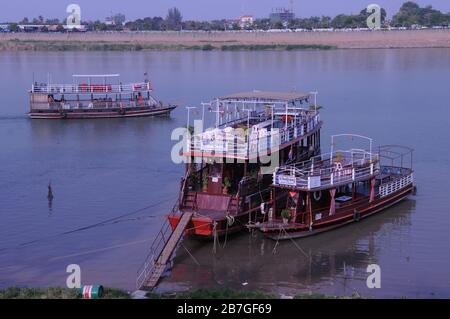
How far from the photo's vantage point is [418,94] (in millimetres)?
50625

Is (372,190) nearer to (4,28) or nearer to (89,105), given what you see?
(89,105)

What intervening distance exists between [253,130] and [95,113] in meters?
22.1

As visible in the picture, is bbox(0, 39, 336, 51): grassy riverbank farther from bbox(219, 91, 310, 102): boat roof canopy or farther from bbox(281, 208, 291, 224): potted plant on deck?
bbox(281, 208, 291, 224): potted plant on deck

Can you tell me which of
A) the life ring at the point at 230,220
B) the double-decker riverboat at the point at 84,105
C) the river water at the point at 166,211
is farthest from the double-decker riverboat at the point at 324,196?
the double-decker riverboat at the point at 84,105

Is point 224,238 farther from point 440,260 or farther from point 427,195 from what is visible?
point 427,195

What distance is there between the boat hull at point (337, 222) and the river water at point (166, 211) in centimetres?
20

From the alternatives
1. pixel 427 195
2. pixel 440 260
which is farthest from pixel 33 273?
pixel 427 195

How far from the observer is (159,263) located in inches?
650

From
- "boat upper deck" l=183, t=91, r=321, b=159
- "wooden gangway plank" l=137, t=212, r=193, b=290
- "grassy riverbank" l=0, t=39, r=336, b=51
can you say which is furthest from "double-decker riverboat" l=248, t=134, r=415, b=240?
"grassy riverbank" l=0, t=39, r=336, b=51

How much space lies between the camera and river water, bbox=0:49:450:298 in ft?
55.5

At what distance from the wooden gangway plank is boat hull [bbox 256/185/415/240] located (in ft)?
7.23

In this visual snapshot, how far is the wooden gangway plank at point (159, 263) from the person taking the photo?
1591 cm

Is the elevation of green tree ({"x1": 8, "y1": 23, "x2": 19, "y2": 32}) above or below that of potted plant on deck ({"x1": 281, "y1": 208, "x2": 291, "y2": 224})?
above
